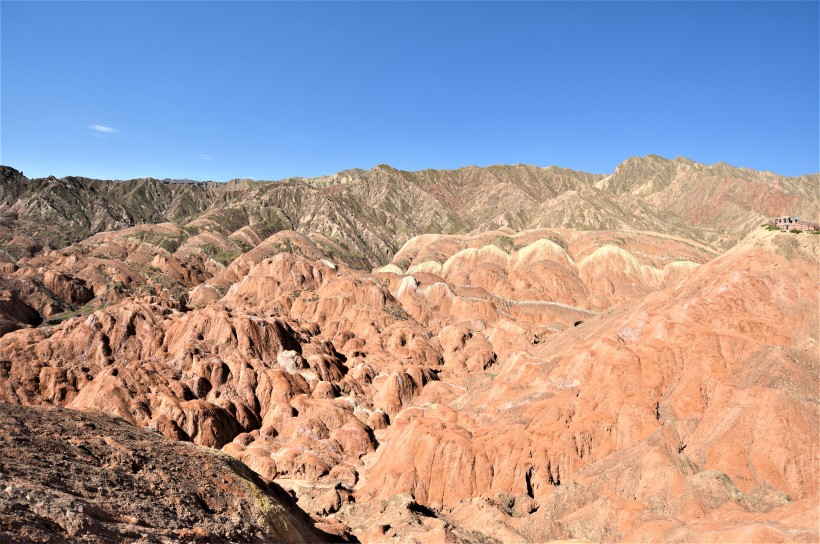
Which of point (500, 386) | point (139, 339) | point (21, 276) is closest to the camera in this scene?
point (500, 386)

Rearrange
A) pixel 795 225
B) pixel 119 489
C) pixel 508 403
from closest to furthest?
pixel 119 489 < pixel 508 403 < pixel 795 225

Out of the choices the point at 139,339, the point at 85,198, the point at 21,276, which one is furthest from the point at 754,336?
the point at 85,198

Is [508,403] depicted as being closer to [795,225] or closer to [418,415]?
[418,415]

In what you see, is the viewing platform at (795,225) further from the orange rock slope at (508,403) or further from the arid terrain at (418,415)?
the orange rock slope at (508,403)

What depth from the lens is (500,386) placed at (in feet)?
160

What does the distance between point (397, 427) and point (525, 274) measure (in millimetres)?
70317

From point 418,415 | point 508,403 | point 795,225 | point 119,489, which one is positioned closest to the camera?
point 119,489

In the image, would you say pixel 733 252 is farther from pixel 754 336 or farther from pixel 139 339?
pixel 139 339

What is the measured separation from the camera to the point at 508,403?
153 feet

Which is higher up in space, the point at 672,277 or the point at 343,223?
the point at 343,223

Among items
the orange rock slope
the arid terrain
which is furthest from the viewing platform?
the orange rock slope

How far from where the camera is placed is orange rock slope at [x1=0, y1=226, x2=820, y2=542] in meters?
34.2

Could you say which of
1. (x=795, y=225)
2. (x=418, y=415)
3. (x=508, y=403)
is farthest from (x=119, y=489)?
(x=795, y=225)

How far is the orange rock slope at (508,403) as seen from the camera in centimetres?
3422
